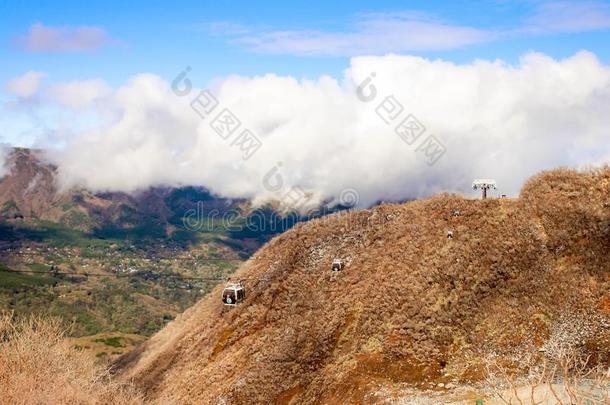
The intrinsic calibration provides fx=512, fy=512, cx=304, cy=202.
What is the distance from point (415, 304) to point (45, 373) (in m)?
30.1

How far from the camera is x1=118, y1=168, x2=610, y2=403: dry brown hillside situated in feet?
126

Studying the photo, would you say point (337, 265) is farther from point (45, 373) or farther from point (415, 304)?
point (45, 373)

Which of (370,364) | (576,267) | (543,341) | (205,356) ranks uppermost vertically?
(576,267)

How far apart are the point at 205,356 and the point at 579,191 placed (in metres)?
41.3

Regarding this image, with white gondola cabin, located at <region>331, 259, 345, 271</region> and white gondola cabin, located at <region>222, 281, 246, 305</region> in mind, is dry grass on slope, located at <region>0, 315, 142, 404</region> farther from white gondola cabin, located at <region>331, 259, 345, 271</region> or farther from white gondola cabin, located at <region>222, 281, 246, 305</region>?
white gondola cabin, located at <region>331, 259, 345, 271</region>

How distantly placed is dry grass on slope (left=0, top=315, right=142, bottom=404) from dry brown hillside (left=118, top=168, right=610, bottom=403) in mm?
10123

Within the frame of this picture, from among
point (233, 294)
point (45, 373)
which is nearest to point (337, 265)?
point (233, 294)

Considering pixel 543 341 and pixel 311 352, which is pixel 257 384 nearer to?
pixel 311 352

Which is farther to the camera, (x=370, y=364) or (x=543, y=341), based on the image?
(x=370, y=364)

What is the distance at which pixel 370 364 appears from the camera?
40.1 metres

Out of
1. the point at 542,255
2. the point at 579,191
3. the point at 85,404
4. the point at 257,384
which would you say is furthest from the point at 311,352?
the point at 579,191

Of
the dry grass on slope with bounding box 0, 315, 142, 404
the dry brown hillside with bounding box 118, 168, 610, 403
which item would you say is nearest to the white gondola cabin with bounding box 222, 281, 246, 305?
the dry brown hillside with bounding box 118, 168, 610, 403

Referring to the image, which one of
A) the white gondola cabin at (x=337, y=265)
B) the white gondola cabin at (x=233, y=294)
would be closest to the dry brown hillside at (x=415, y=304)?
the white gondola cabin at (x=337, y=265)

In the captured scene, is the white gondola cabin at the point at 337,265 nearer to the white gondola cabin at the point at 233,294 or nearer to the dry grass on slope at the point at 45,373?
the white gondola cabin at the point at 233,294
